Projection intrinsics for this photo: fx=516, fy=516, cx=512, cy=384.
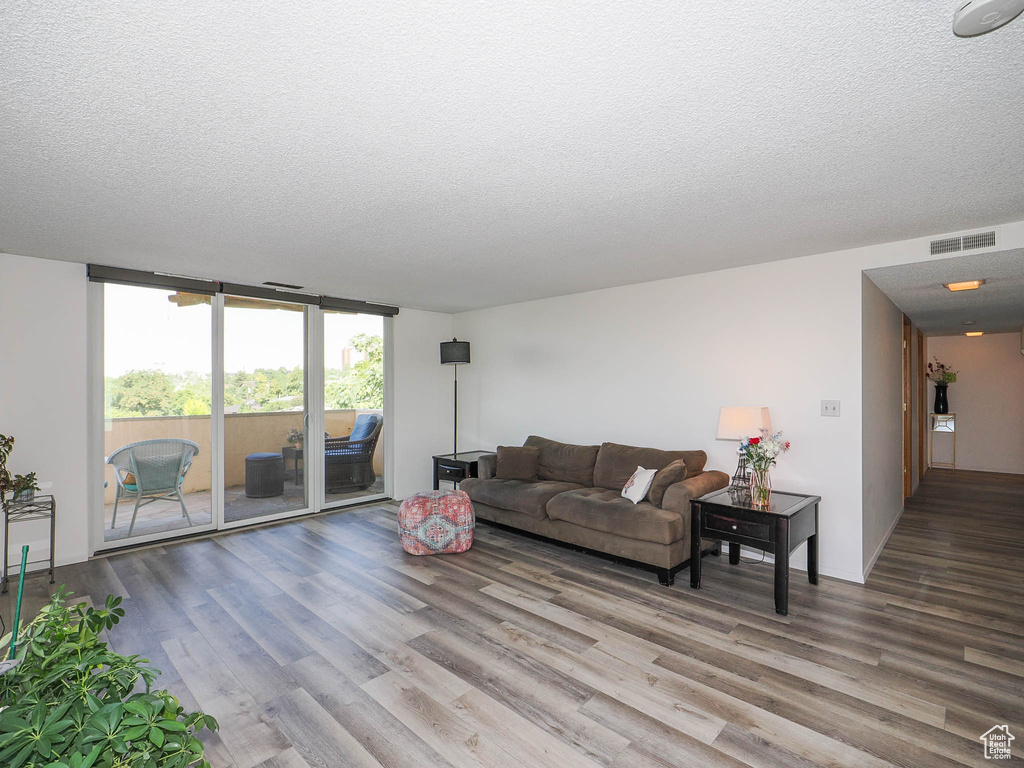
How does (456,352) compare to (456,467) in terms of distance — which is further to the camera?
(456,352)

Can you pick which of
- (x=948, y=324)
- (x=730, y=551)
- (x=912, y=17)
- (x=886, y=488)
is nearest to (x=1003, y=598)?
(x=886, y=488)

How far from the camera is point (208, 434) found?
502 centimetres

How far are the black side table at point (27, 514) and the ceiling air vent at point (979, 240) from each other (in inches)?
261

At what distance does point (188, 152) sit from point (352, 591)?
2838 mm

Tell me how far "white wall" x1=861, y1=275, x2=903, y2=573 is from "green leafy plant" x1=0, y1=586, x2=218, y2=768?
14.2 ft

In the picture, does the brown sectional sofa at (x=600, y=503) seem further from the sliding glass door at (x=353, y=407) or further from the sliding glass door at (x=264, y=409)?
the sliding glass door at (x=264, y=409)

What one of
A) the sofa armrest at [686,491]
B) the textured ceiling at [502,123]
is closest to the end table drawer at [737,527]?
the sofa armrest at [686,491]

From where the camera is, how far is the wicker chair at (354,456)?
235 inches

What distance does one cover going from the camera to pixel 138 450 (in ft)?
15.2

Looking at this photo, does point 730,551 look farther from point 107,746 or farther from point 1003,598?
point 107,746

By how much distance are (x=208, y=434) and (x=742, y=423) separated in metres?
4.84

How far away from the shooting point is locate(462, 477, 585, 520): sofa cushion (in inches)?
180

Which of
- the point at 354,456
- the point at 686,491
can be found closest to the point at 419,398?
the point at 354,456

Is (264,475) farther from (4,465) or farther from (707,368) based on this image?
(707,368)
